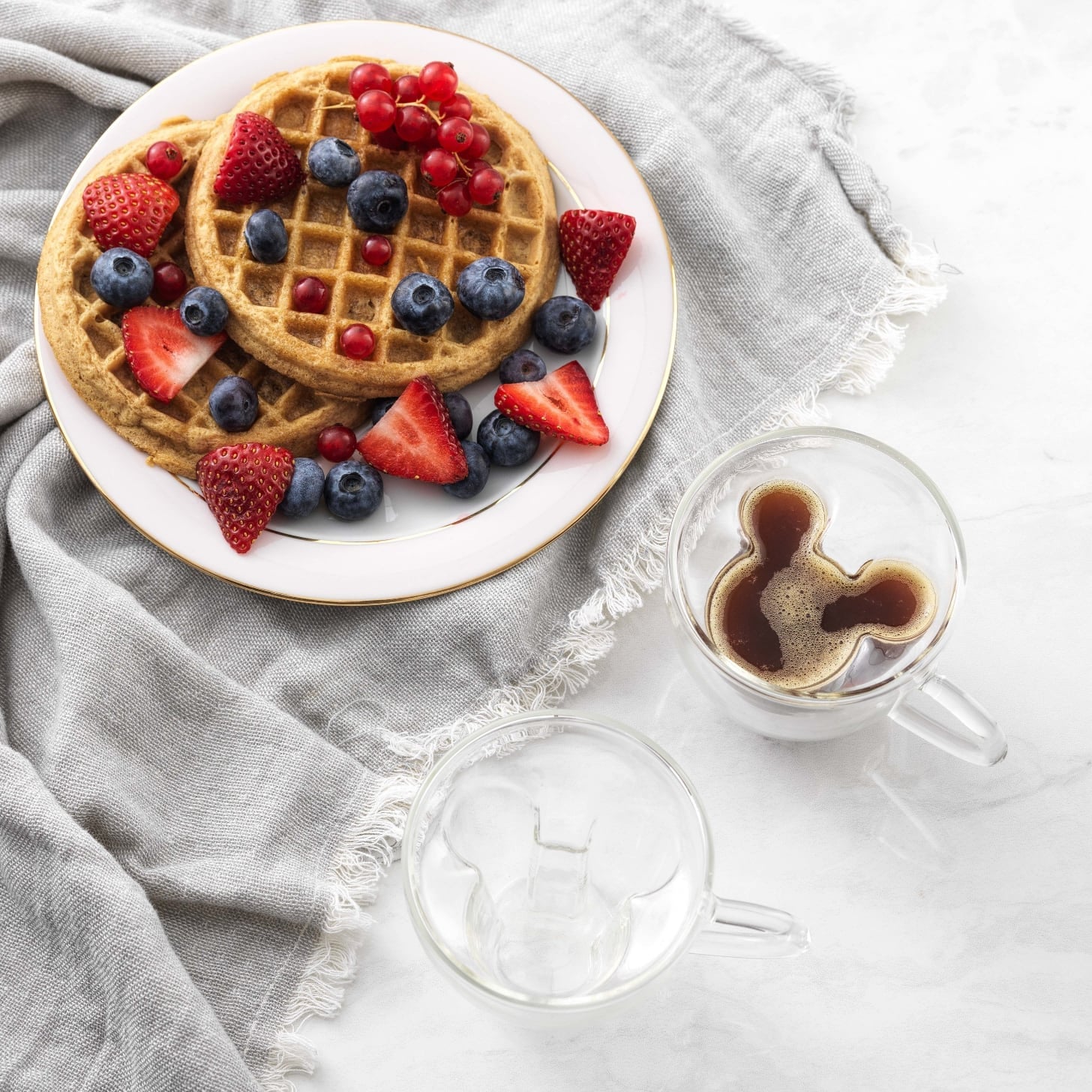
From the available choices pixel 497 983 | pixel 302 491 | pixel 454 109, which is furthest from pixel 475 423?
pixel 497 983

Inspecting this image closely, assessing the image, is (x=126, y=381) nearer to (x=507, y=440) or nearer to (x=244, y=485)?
(x=244, y=485)

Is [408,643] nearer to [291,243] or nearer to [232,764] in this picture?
[232,764]

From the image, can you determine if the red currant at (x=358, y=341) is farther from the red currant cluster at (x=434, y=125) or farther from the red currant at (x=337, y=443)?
the red currant cluster at (x=434, y=125)

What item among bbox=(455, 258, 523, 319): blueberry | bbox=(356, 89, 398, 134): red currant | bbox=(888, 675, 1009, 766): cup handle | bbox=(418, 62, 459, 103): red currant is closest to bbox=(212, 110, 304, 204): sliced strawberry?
bbox=(356, 89, 398, 134): red currant

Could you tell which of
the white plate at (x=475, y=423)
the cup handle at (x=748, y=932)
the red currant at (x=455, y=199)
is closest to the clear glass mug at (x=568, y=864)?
the cup handle at (x=748, y=932)

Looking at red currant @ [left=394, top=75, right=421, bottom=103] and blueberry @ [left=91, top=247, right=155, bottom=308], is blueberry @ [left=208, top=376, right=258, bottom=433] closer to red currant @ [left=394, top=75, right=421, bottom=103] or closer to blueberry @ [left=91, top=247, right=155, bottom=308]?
blueberry @ [left=91, top=247, right=155, bottom=308]

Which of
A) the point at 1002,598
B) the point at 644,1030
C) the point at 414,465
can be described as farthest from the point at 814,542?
the point at 644,1030
